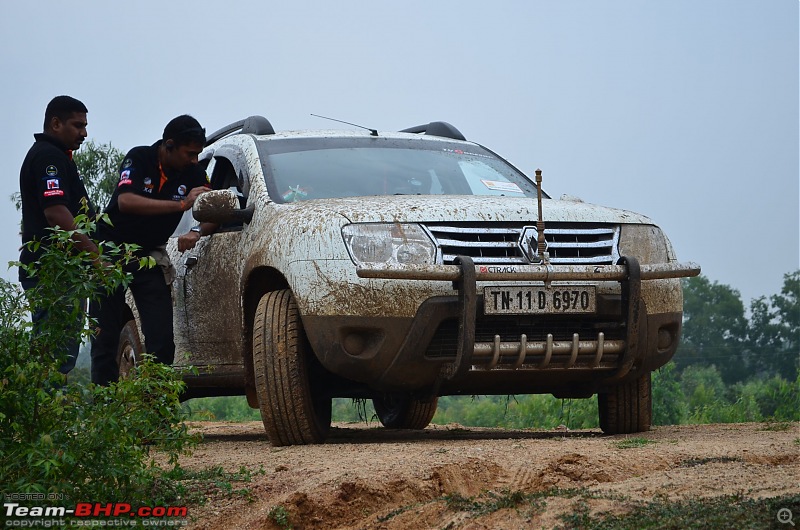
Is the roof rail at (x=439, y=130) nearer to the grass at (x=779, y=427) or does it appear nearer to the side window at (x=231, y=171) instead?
the side window at (x=231, y=171)

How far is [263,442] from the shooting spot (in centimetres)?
726

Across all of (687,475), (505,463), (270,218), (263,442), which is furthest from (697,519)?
(263,442)

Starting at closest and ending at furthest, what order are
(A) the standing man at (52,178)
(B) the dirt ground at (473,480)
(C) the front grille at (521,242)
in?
(B) the dirt ground at (473,480)
(C) the front grille at (521,242)
(A) the standing man at (52,178)

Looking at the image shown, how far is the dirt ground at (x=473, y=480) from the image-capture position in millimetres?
4348

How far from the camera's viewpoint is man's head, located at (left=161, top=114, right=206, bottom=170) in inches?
284

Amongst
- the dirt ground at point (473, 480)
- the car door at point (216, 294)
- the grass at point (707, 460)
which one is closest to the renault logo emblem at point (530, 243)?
the dirt ground at point (473, 480)

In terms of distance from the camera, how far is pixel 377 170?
7.32 meters

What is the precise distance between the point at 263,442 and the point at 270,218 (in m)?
1.45

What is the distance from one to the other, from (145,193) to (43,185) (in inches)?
30.0

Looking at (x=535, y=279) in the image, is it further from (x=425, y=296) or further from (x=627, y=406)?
(x=627, y=406)

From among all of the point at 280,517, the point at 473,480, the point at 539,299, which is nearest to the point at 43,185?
the point at 539,299

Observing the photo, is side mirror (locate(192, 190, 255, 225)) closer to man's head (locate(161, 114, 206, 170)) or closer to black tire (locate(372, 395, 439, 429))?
man's head (locate(161, 114, 206, 170))

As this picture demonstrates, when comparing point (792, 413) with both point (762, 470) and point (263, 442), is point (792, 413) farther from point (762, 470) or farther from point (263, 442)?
point (762, 470)

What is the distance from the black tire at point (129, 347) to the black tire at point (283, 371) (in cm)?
164
